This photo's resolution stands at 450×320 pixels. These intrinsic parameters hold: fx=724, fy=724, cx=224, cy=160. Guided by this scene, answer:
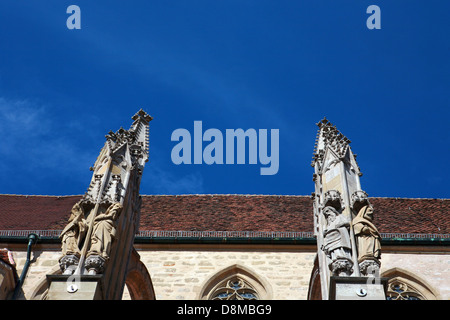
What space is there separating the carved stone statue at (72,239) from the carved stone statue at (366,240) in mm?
3352

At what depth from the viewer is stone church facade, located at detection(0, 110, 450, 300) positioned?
872 cm

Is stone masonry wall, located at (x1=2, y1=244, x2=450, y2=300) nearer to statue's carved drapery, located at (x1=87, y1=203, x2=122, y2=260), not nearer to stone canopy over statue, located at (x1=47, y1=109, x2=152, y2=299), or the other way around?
stone canopy over statue, located at (x1=47, y1=109, x2=152, y2=299)

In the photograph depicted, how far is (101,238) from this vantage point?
8.90 metres

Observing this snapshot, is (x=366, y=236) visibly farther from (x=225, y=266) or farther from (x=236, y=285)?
(x=225, y=266)

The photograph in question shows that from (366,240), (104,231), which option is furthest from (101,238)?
(366,240)


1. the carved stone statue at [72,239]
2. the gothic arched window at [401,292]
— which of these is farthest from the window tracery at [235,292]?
the carved stone statue at [72,239]

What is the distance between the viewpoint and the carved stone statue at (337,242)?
8.37 metres

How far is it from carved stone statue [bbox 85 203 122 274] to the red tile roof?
813cm

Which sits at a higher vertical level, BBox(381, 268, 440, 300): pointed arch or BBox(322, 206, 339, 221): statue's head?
BBox(381, 268, 440, 300): pointed arch

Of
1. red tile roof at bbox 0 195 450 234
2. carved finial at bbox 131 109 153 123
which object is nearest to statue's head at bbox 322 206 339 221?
carved finial at bbox 131 109 153 123

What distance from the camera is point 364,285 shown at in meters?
8.08

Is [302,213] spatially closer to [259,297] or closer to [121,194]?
[259,297]

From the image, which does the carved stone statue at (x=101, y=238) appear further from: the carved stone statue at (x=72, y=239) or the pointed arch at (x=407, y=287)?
the pointed arch at (x=407, y=287)
